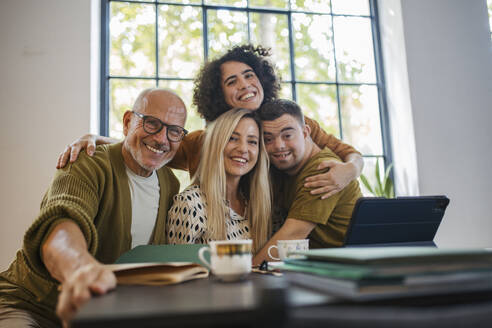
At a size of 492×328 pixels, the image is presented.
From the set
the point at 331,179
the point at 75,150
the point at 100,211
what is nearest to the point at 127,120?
the point at 75,150

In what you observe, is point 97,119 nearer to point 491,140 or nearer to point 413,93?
point 413,93

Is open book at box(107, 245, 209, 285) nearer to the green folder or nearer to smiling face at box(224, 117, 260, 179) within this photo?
the green folder

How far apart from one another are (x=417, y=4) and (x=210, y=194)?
2.87 m

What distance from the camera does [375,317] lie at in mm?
483

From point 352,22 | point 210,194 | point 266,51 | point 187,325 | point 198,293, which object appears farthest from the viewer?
point 352,22

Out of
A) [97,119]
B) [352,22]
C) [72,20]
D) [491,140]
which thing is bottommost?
[491,140]

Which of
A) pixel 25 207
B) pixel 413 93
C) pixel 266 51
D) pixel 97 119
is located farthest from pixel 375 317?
pixel 413 93

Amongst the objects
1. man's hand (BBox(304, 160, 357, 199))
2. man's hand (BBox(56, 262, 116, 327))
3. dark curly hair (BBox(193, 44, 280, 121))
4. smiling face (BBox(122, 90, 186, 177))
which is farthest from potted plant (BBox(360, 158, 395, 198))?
man's hand (BBox(56, 262, 116, 327))

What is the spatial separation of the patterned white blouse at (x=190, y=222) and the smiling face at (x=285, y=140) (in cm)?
39

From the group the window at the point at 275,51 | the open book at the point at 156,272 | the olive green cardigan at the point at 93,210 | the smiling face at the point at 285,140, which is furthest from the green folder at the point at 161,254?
the window at the point at 275,51

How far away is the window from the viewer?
3297 millimetres

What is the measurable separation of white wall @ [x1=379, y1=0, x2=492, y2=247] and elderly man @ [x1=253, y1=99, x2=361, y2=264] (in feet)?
5.57

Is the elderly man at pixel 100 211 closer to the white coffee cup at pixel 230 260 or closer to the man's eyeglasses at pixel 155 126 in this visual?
the man's eyeglasses at pixel 155 126

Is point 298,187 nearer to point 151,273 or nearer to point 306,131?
point 306,131
